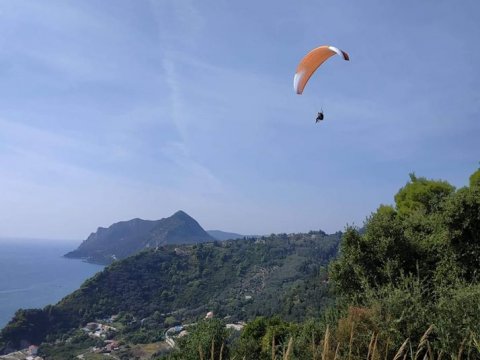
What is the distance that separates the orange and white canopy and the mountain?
71311mm

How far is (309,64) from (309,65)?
6 centimetres

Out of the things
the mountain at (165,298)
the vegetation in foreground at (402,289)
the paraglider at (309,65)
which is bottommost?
the mountain at (165,298)

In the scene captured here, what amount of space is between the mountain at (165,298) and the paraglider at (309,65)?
71275 millimetres

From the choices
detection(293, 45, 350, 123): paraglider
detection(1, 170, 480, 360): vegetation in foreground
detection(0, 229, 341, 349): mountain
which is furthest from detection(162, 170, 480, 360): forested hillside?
detection(0, 229, 341, 349): mountain

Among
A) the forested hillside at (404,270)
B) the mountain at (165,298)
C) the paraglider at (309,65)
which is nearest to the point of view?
the forested hillside at (404,270)

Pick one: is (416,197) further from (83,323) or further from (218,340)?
(83,323)

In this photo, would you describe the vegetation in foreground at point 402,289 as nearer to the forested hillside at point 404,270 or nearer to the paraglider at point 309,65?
the forested hillside at point 404,270

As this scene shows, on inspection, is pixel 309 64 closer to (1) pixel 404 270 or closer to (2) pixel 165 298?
(1) pixel 404 270

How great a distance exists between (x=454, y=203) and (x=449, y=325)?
8993 millimetres

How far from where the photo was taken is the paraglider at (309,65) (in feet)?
52.8

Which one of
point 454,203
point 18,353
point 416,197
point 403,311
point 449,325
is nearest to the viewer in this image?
point 449,325

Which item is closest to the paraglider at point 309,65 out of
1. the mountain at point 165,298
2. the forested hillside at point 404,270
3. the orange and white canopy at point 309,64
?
the orange and white canopy at point 309,64

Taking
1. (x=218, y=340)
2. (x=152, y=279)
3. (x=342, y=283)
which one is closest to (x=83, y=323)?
(x=152, y=279)

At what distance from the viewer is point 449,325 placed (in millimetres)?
10062
